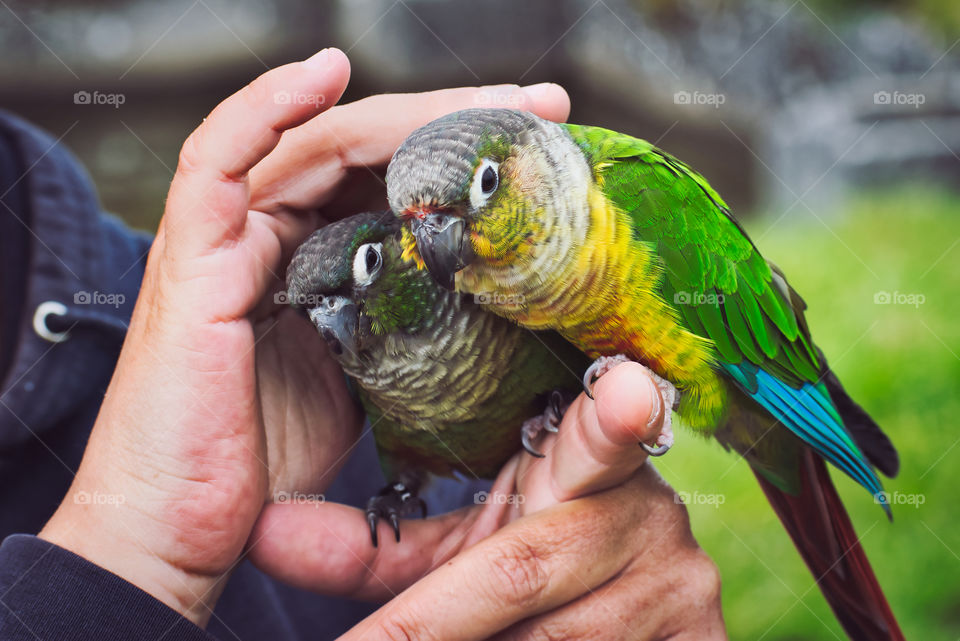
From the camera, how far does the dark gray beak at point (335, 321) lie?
2027 millimetres

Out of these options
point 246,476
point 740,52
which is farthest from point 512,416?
point 740,52

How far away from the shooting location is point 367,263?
208 cm

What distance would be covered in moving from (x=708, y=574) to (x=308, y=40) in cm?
800

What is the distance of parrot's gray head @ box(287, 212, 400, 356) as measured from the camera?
6.51ft

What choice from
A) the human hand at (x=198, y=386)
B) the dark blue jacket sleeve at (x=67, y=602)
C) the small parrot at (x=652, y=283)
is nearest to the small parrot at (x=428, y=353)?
the small parrot at (x=652, y=283)

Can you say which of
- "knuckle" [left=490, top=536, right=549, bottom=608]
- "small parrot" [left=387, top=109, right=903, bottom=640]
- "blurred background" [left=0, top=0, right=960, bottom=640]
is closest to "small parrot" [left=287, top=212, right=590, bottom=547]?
"small parrot" [left=387, top=109, right=903, bottom=640]

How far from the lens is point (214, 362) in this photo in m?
1.82

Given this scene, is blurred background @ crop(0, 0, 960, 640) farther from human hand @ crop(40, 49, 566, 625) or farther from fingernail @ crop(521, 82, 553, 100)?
human hand @ crop(40, 49, 566, 625)

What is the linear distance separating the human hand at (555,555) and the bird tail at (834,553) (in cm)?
65

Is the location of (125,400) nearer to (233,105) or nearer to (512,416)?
(233,105)

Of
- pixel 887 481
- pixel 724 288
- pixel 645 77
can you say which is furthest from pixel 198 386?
pixel 645 77

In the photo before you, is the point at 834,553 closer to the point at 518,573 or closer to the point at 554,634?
the point at 554,634

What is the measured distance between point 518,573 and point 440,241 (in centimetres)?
82

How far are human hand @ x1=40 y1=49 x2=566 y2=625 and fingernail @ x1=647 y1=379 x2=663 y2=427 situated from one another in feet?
3.24
